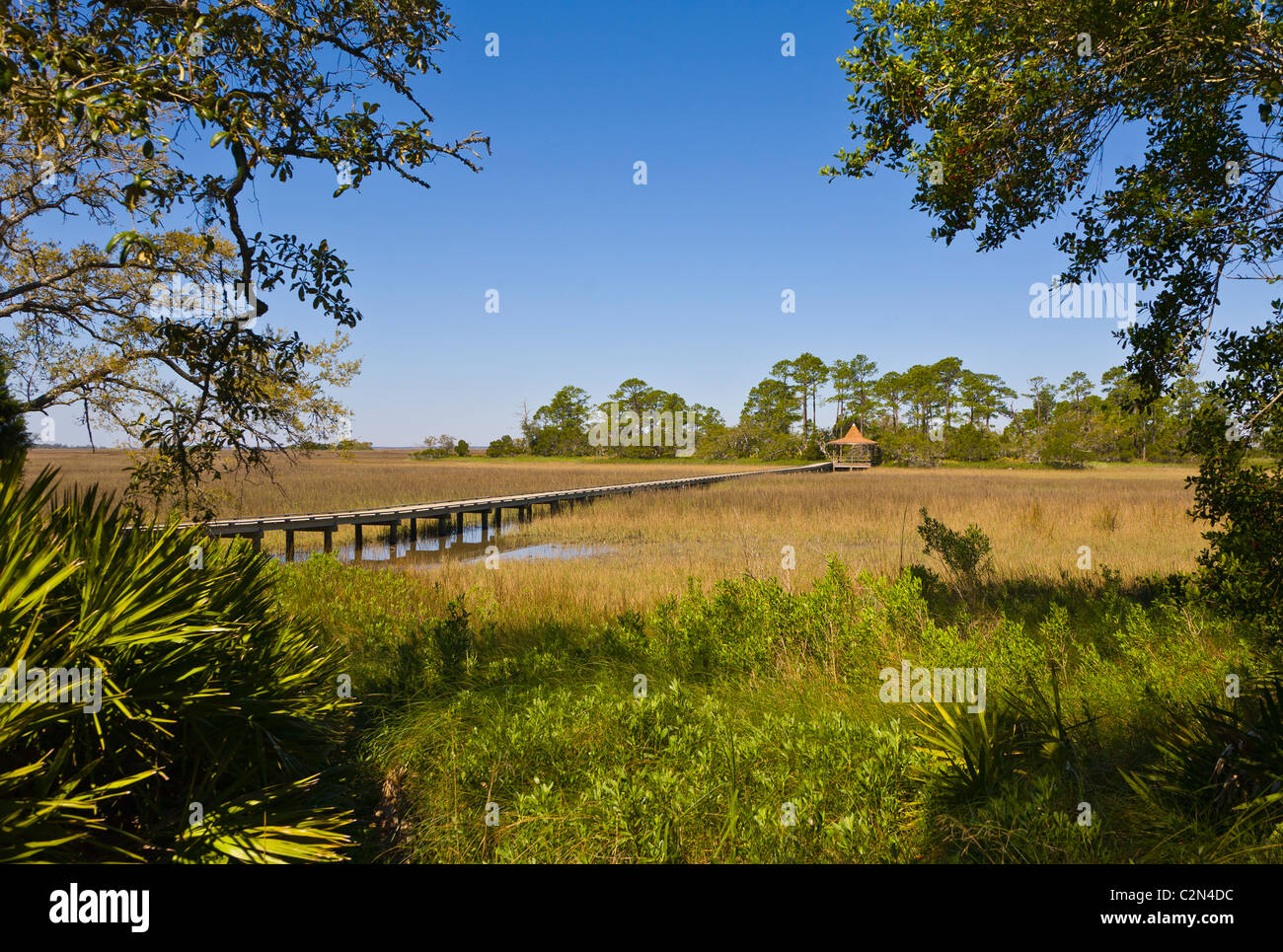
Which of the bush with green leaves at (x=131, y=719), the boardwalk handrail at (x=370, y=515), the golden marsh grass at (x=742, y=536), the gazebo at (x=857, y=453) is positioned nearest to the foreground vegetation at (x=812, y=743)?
the bush with green leaves at (x=131, y=719)

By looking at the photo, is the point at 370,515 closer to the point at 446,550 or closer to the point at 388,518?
the point at 388,518

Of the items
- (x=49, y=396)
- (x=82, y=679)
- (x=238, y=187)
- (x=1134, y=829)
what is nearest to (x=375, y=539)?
(x=49, y=396)

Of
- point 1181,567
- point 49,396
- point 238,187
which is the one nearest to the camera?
point 238,187

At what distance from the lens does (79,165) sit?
24.2 ft

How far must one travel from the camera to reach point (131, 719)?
→ 276 centimetres

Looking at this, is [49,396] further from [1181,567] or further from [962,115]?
[1181,567]

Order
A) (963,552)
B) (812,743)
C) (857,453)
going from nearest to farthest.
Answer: (812,743)
(963,552)
(857,453)

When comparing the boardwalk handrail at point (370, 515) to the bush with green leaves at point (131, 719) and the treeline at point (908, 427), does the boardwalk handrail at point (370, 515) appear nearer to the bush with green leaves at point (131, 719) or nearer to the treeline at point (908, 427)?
the bush with green leaves at point (131, 719)

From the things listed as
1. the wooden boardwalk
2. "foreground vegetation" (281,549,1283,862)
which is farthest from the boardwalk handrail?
"foreground vegetation" (281,549,1283,862)

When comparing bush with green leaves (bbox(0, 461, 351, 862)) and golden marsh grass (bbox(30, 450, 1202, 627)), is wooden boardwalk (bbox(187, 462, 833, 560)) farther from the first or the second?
bush with green leaves (bbox(0, 461, 351, 862))

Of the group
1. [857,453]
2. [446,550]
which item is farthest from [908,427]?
[446,550]

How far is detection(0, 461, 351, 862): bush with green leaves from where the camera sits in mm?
2443

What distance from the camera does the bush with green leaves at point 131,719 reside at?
96.2 inches
